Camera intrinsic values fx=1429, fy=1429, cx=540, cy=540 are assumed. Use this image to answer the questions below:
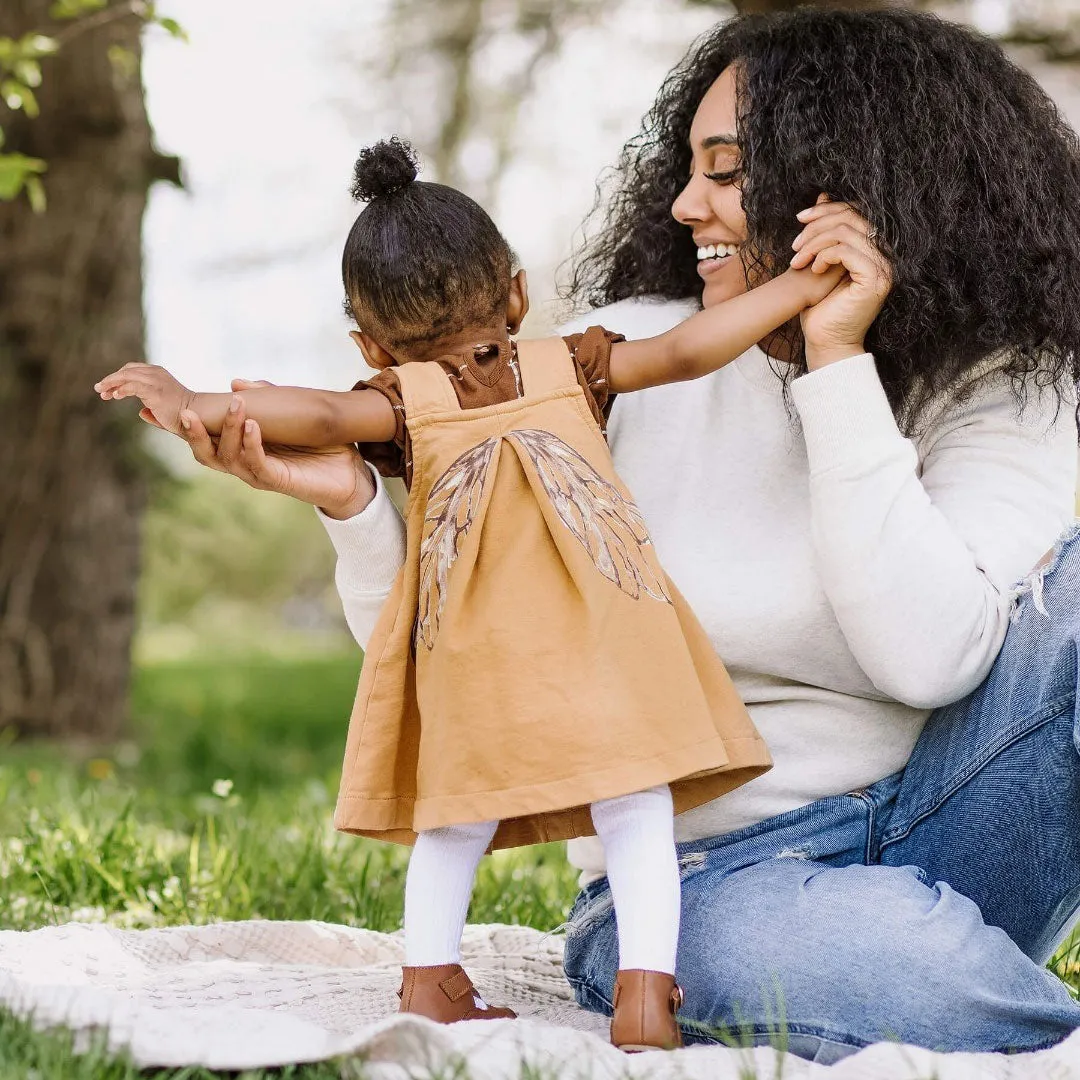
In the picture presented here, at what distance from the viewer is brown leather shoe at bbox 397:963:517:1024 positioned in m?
1.73

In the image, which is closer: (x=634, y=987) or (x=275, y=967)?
(x=634, y=987)

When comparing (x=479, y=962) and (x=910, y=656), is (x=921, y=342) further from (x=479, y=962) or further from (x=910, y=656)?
(x=479, y=962)

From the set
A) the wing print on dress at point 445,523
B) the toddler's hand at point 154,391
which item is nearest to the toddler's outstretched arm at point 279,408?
the toddler's hand at point 154,391

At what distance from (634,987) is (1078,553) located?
83 cm

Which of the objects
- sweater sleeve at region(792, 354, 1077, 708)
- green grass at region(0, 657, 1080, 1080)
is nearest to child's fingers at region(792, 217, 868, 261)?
sweater sleeve at region(792, 354, 1077, 708)

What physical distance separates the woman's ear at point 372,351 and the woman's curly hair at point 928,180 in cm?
53

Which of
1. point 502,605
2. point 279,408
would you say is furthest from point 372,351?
point 502,605

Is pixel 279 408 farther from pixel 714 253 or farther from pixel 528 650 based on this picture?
pixel 714 253

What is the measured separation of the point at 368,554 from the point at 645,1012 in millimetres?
700

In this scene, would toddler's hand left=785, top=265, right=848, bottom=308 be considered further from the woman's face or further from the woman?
the woman's face

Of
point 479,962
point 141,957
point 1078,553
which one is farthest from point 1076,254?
point 141,957

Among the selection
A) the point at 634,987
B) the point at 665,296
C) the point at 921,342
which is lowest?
the point at 634,987

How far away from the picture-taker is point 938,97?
201 cm

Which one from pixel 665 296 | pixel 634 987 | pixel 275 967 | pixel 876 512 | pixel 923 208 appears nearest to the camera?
pixel 634 987
